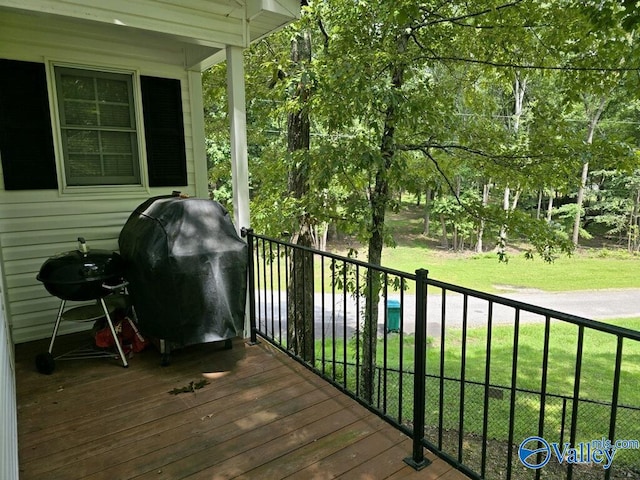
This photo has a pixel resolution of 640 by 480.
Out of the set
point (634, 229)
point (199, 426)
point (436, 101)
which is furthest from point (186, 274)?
point (634, 229)

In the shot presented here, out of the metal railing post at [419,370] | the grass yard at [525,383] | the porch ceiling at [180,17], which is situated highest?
the porch ceiling at [180,17]

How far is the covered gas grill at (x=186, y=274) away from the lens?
8.71ft

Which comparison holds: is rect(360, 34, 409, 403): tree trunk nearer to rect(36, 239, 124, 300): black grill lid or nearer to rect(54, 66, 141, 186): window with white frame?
rect(54, 66, 141, 186): window with white frame

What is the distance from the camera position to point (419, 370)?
1957 millimetres

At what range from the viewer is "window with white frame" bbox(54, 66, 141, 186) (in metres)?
3.55

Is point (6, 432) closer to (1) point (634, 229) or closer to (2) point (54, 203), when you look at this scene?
(2) point (54, 203)

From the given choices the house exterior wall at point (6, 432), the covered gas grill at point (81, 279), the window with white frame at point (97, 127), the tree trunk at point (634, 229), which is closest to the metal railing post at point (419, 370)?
the house exterior wall at point (6, 432)

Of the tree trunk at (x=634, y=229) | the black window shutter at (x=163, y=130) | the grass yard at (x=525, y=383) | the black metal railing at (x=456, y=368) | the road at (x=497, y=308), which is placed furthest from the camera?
the tree trunk at (x=634, y=229)

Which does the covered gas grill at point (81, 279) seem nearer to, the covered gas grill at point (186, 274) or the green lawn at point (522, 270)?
the covered gas grill at point (186, 274)

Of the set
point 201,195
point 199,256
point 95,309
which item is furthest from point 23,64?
point 199,256

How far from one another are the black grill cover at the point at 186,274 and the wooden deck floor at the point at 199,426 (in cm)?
38

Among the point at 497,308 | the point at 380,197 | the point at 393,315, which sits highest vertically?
the point at 380,197

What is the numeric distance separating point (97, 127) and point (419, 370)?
3.45m

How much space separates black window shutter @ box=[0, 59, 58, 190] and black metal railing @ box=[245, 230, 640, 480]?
6.18ft
